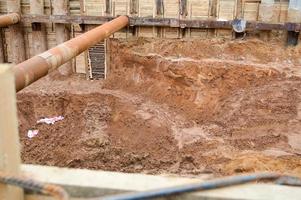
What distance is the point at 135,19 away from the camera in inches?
373

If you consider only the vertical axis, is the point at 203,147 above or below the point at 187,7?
below

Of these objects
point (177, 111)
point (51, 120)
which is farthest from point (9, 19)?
point (177, 111)

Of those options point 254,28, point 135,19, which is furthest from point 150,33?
point 254,28

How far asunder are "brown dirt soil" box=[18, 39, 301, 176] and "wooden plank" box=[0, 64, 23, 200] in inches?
179

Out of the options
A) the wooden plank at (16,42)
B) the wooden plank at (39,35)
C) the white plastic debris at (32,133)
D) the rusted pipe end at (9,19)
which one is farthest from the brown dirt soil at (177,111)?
the rusted pipe end at (9,19)

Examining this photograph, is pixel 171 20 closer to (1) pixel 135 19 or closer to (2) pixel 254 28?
(1) pixel 135 19

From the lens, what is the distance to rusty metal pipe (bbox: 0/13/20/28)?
9.07 metres

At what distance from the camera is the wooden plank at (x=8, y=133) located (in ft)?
5.34

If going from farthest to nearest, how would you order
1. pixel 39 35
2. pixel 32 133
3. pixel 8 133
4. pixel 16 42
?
1. pixel 16 42
2. pixel 39 35
3. pixel 32 133
4. pixel 8 133

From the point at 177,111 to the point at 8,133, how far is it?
22.7 feet

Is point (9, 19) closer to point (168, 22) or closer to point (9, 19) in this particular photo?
point (9, 19)

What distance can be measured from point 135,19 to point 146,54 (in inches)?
35.8

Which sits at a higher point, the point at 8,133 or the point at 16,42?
the point at 8,133

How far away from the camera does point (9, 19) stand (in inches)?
367
